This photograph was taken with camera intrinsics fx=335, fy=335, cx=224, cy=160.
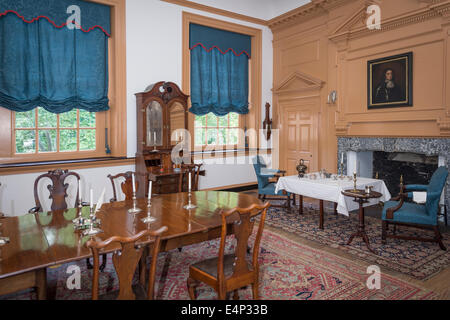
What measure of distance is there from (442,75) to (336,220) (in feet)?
8.80

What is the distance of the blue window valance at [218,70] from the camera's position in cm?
697

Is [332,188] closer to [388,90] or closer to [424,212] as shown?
[424,212]

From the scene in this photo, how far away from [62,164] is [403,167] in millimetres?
5754

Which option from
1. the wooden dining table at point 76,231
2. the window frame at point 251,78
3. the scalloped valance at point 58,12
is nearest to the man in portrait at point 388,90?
the window frame at point 251,78

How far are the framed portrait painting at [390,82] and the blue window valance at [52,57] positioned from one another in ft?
15.3

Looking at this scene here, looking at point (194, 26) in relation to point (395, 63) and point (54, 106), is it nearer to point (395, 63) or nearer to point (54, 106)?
point (54, 106)

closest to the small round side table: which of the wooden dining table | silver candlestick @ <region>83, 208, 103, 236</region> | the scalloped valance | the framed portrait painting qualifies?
the wooden dining table

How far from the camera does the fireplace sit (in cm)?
513

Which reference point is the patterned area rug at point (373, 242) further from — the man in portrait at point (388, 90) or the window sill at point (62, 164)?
the window sill at point (62, 164)

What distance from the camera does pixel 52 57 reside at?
17.0 ft

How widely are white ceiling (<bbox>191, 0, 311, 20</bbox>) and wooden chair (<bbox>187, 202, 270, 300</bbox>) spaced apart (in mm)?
5816

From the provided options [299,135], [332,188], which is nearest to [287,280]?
[332,188]

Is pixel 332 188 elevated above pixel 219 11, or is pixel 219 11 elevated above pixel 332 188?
pixel 219 11
